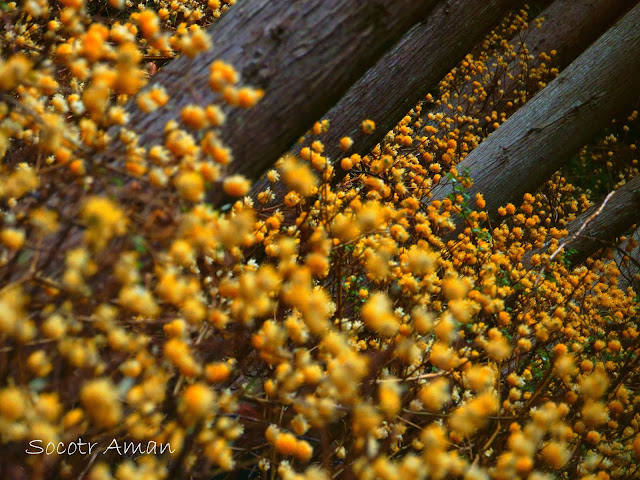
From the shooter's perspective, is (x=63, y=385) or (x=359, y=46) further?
(x=359, y=46)

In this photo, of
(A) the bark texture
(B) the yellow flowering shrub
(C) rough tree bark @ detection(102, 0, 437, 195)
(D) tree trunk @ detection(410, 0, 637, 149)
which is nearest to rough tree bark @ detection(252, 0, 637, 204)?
(A) the bark texture

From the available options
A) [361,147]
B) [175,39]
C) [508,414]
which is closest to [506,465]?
[508,414]

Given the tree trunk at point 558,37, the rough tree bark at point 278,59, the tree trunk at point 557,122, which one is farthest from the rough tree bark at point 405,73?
the tree trunk at point 558,37

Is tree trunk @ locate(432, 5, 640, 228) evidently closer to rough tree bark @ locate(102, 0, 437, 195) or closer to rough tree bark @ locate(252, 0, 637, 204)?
rough tree bark @ locate(252, 0, 637, 204)

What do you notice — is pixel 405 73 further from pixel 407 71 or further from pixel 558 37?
pixel 558 37

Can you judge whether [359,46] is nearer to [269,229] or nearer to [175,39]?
[175,39]
